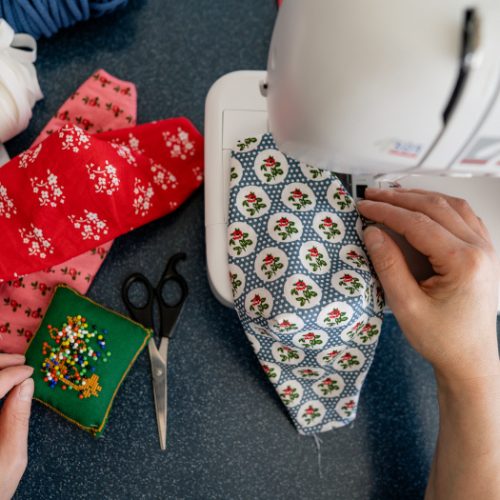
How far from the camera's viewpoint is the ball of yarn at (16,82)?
28.9 inches

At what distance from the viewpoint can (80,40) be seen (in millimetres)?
850

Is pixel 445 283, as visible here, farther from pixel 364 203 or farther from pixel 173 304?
pixel 173 304

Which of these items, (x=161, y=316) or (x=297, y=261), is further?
(x=161, y=316)

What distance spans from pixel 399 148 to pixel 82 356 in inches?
20.8

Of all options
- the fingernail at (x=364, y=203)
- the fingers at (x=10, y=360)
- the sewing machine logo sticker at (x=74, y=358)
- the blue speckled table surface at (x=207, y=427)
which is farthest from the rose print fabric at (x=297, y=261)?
the fingers at (x=10, y=360)

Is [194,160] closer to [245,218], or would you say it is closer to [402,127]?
[245,218]

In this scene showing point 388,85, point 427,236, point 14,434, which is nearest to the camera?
point 388,85

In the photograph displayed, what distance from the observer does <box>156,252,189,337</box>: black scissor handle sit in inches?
29.6

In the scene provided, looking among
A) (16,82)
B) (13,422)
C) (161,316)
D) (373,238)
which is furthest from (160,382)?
(16,82)

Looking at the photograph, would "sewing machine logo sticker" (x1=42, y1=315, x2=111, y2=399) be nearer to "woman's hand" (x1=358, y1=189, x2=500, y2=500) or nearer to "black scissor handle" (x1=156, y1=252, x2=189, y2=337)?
"black scissor handle" (x1=156, y1=252, x2=189, y2=337)

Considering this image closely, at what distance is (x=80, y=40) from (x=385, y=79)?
0.66m

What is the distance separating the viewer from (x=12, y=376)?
698mm

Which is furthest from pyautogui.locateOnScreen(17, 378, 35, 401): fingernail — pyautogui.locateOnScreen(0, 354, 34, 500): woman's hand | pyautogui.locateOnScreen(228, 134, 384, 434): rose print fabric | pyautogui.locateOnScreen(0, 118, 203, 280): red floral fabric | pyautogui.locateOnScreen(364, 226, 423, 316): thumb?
pyautogui.locateOnScreen(364, 226, 423, 316): thumb

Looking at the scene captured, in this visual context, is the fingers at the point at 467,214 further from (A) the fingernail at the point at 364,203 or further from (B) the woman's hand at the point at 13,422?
(B) the woman's hand at the point at 13,422
